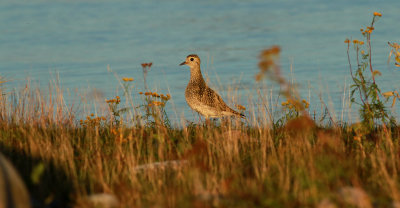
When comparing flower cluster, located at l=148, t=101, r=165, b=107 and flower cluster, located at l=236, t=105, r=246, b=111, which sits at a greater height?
flower cluster, located at l=148, t=101, r=165, b=107

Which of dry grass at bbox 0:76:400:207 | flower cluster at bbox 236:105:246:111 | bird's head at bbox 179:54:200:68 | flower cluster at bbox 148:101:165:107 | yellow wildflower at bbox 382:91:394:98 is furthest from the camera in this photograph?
bird's head at bbox 179:54:200:68

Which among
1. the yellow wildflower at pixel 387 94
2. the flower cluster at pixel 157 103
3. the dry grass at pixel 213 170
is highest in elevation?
the flower cluster at pixel 157 103

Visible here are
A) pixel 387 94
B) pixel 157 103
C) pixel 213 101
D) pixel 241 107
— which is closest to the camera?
pixel 387 94

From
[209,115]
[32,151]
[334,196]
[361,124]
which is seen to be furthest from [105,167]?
[209,115]

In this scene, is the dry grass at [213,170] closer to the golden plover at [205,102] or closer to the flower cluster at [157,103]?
the flower cluster at [157,103]

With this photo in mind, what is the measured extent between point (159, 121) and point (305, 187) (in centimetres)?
452

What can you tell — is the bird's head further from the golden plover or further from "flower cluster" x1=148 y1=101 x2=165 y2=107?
"flower cluster" x1=148 y1=101 x2=165 y2=107

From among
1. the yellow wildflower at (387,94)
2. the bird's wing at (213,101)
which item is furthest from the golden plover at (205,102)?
the yellow wildflower at (387,94)

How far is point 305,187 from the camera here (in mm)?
6086

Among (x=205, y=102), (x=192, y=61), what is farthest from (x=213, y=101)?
(x=192, y=61)

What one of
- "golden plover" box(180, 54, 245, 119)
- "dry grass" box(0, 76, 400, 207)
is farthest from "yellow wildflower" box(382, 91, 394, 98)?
"golden plover" box(180, 54, 245, 119)

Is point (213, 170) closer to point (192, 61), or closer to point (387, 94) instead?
point (387, 94)

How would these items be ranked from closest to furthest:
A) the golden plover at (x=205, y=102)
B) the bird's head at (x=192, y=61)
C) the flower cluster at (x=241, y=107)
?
the flower cluster at (x=241, y=107) < the golden plover at (x=205, y=102) < the bird's head at (x=192, y=61)

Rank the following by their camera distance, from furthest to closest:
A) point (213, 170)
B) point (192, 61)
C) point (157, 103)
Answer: point (192, 61), point (157, 103), point (213, 170)
